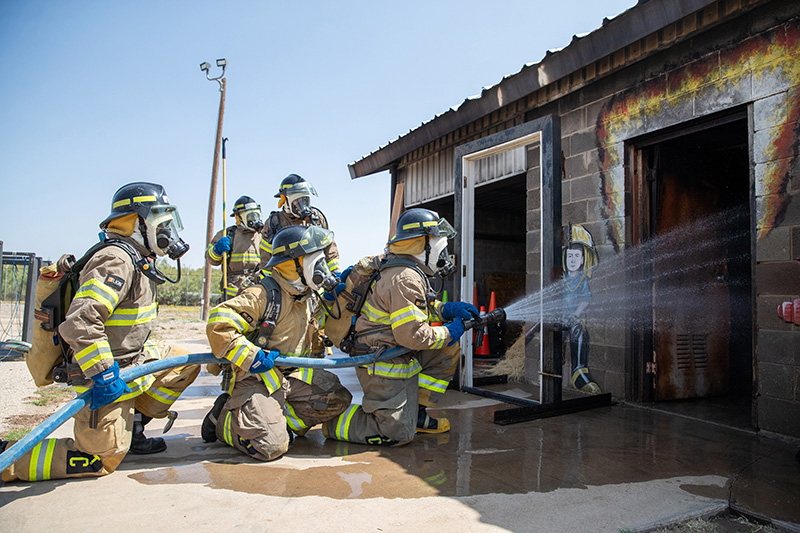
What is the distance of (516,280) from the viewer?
11.0 m

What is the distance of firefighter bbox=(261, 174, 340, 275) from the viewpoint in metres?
5.82

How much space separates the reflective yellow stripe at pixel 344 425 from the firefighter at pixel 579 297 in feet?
9.14

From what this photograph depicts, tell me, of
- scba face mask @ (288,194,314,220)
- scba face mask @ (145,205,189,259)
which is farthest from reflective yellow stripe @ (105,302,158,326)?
scba face mask @ (288,194,314,220)

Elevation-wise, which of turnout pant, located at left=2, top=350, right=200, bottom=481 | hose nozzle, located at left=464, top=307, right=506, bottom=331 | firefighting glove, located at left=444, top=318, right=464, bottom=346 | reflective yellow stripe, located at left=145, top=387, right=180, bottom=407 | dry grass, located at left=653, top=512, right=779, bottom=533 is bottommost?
dry grass, located at left=653, top=512, right=779, bottom=533

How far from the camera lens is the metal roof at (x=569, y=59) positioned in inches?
168

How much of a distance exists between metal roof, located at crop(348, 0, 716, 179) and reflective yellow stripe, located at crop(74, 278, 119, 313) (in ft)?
15.1

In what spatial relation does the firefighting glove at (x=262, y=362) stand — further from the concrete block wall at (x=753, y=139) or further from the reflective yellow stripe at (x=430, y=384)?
the concrete block wall at (x=753, y=139)

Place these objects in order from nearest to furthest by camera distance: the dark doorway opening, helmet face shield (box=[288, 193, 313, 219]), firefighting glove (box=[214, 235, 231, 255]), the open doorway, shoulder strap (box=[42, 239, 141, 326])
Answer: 1. shoulder strap (box=[42, 239, 141, 326])
2. the open doorway
3. helmet face shield (box=[288, 193, 313, 219])
4. firefighting glove (box=[214, 235, 231, 255])
5. the dark doorway opening

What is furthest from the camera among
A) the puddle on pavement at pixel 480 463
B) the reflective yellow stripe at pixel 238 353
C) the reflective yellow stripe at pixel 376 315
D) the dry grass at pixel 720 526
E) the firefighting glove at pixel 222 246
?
the firefighting glove at pixel 222 246

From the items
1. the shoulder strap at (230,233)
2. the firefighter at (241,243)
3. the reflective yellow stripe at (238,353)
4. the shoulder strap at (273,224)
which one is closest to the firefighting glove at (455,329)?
the reflective yellow stripe at (238,353)

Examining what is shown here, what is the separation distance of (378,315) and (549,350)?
1760 millimetres

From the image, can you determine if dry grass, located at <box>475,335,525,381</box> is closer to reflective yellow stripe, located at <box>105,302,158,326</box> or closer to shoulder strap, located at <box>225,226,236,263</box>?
shoulder strap, located at <box>225,226,236,263</box>

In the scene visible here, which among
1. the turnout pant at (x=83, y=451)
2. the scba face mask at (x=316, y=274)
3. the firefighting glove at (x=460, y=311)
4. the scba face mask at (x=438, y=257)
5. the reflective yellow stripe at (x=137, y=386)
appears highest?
the scba face mask at (x=438, y=257)

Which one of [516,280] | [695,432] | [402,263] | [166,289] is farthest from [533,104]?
[166,289]
